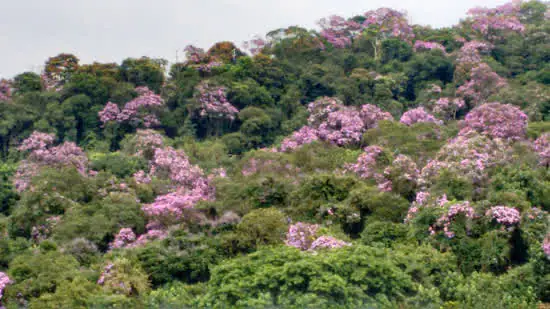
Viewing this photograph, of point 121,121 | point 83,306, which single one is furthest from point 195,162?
point 83,306

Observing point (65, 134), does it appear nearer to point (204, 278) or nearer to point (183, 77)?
point (183, 77)

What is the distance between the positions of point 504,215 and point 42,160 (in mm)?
15864

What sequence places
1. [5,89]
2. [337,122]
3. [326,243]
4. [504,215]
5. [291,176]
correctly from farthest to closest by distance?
[5,89] → [337,122] → [291,176] → [504,215] → [326,243]

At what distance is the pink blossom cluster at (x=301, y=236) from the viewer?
14.2 m

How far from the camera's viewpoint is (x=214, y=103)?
29375 mm

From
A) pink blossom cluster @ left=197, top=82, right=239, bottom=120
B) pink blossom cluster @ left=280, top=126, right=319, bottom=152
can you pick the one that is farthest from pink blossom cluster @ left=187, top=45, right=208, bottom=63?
pink blossom cluster @ left=280, top=126, right=319, bottom=152

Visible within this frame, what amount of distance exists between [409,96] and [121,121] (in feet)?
47.9

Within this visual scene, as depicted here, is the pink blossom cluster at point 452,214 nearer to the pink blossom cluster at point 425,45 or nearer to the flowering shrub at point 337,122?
the flowering shrub at point 337,122

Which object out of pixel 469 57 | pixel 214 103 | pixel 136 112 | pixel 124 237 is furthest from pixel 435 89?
pixel 124 237

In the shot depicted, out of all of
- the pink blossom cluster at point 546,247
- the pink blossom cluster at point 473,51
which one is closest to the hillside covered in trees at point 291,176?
the pink blossom cluster at point 546,247

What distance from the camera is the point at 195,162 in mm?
23797

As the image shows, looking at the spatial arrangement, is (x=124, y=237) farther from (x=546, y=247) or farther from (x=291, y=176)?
(x=546, y=247)

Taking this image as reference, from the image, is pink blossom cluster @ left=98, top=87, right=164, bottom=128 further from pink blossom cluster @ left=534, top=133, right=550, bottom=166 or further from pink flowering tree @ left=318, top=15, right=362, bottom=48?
pink blossom cluster @ left=534, top=133, right=550, bottom=166

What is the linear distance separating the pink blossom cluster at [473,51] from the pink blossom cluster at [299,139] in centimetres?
1156
